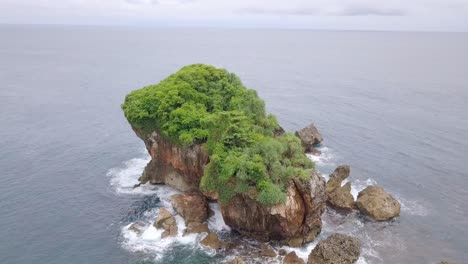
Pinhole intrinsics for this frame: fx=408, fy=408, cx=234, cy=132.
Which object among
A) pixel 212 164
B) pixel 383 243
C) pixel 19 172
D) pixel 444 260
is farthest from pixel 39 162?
pixel 444 260

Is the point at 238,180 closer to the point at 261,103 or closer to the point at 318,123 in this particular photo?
the point at 261,103

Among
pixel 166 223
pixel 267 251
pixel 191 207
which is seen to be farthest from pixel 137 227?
pixel 267 251

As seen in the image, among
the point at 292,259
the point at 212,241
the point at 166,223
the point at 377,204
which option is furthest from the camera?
the point at 377,204

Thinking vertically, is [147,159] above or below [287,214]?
below

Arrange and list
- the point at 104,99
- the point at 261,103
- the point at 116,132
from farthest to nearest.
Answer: the point at 104,99
the point at 116,132
the point at 261,103

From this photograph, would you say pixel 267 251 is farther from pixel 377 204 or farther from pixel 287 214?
pixel 377 204

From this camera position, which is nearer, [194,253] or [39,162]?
[194,253]

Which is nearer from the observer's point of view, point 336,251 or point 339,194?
point 336,251
